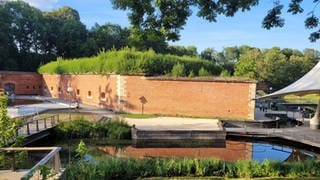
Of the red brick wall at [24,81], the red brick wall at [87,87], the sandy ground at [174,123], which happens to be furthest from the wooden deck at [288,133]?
the red brick wall at [24,81]

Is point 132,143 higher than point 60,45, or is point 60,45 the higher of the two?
point 60,45

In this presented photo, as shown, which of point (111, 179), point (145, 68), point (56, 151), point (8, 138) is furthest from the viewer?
point (145, 68)

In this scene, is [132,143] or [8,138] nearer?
[8,138]

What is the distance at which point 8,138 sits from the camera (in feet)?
27.0

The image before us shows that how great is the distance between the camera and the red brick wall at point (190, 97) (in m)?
23.4

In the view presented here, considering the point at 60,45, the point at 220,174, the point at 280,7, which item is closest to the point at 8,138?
the point at 220,174

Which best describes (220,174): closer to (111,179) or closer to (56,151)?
(111,179)

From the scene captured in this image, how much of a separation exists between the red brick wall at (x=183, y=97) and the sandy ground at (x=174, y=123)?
1.27 m

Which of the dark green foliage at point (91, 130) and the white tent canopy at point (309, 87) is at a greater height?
the white tent canopy at point (309, 87)

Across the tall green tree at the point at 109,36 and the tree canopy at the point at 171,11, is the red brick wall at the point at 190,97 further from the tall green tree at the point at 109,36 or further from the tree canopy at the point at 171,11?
the tall green tree at the point at 109,36

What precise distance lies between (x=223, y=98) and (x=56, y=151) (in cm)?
1746

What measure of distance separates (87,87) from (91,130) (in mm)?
13918

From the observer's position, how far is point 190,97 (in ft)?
79.7

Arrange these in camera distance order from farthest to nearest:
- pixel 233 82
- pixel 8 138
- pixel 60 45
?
pixel 60 45, pixel 233 82, pixel 8 138
